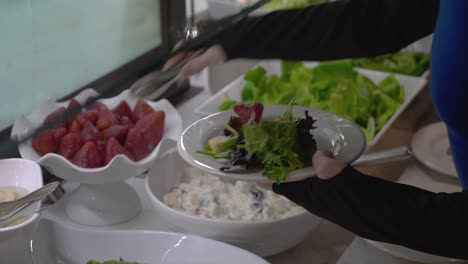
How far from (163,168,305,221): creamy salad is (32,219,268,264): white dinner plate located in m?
0.11

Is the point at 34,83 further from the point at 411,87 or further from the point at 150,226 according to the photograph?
the point at 411,87

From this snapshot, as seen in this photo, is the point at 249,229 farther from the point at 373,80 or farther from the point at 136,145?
the point at 373,80

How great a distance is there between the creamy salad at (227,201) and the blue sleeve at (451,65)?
0.29m

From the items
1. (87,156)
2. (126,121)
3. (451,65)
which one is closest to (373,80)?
(451,65)

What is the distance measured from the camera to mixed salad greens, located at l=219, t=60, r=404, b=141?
4.81 feet

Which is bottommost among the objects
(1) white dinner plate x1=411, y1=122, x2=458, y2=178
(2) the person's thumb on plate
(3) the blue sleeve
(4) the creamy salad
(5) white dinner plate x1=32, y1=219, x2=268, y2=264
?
(1) white dinner plate x1=411, y1=122, x2=458, y2=178

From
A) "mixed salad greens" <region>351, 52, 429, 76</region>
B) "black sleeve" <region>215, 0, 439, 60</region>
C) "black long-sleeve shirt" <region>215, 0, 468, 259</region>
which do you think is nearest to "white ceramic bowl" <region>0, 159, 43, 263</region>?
"black long-sleeve shirt" <region>215, 0, 468, 259</region>

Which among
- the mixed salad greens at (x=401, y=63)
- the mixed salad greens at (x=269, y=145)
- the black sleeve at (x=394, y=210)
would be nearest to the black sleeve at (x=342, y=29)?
the mixed salad greens at (x=269, y=145)

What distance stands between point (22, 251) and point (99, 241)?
0.37ft

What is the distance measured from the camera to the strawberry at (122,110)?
89 centimetres

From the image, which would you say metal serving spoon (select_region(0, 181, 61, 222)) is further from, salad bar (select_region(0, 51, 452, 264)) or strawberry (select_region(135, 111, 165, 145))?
strawberry (select_region(135, 111, 165, 145))

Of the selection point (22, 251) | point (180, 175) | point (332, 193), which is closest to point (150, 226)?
point (180, 175)

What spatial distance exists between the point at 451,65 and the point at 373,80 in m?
0.77

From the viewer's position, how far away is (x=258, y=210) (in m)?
1.01
